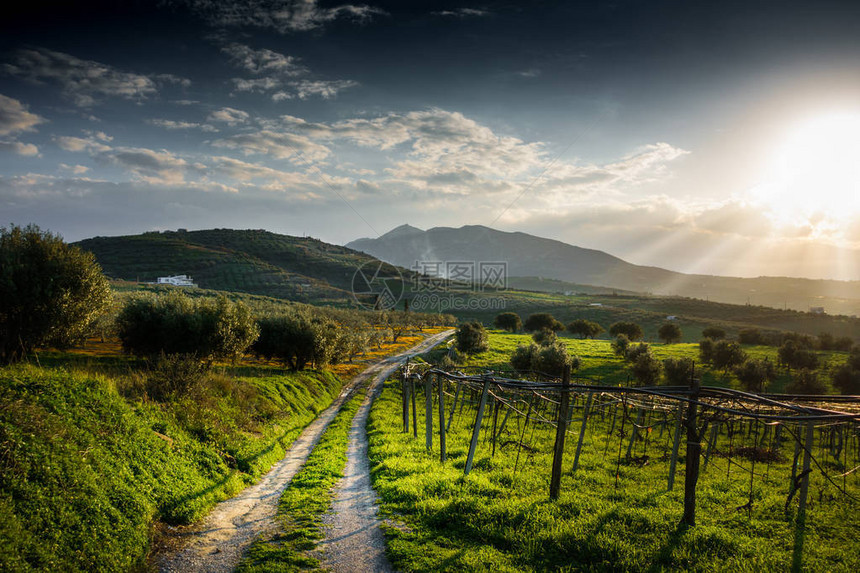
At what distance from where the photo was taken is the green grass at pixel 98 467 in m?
7.58

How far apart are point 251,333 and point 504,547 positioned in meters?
28.9

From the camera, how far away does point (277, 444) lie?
19500mm

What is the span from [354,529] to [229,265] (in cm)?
16146

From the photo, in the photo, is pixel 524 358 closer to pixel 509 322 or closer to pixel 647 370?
pixel 647 370

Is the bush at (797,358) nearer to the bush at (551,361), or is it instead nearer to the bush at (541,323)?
the bush at (551,361)

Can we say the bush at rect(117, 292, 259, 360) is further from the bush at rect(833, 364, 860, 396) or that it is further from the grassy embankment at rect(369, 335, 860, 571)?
the bush at rect(833, 364, 860, 396)

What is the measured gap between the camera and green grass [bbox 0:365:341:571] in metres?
7.58

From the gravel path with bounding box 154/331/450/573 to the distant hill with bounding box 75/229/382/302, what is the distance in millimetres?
114801

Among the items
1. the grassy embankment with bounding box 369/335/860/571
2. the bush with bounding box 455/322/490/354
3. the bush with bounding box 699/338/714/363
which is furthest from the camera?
the bush with bounding box 455/322/490/354

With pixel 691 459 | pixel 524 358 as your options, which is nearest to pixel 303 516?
pixel 691 459

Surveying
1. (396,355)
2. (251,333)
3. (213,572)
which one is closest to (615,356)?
(396,355)

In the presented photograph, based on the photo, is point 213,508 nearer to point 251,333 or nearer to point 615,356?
point 251,333

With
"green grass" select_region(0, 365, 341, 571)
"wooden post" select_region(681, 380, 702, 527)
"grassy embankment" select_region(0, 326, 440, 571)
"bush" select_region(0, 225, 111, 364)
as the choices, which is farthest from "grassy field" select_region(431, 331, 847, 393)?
"bush" select_region(0, 225, 111, 364)

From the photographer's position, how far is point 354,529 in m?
10.3
